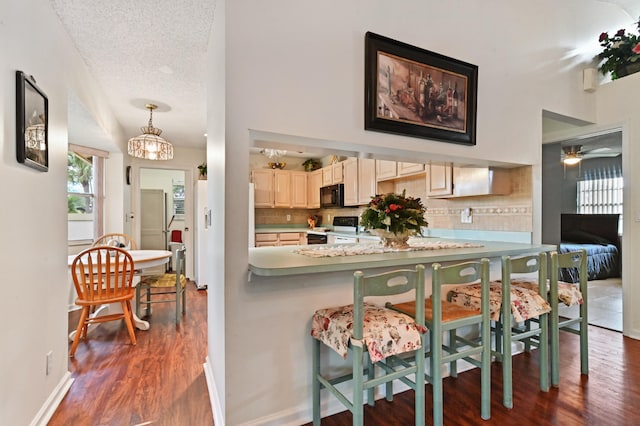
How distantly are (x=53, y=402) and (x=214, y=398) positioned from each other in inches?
38.2

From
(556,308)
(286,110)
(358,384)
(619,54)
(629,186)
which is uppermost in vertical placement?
(619,54)

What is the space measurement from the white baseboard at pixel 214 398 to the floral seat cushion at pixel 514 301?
162cm

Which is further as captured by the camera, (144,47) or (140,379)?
Result: (144,47)

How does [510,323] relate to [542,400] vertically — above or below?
above

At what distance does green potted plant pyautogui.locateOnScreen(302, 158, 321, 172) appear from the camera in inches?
249

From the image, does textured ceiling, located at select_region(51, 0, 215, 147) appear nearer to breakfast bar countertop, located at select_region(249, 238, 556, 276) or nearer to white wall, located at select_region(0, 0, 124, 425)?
white wall, located at select_region(0, 0, 124, 425)

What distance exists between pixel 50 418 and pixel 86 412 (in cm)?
17

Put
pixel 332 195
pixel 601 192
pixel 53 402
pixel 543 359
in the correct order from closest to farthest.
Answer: pixel 53 402, pixel 543 359, pixel 332 195, pixel 601 192

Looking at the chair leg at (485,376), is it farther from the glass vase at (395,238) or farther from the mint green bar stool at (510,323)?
the glass vase at (395,238)

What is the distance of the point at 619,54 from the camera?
10.3ft

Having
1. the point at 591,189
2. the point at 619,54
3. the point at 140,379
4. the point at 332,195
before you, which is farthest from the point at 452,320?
the point at 591,189

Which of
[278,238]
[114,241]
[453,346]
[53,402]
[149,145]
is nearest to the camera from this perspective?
[53,402]

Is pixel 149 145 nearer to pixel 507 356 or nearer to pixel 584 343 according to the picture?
pixel 507 356

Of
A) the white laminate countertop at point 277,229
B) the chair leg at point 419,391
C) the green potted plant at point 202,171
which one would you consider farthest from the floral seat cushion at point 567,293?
the green potted plant at point 202,171
